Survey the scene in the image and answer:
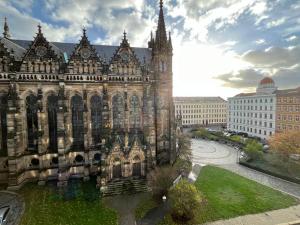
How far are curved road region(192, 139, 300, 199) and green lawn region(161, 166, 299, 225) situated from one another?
2.84 metres

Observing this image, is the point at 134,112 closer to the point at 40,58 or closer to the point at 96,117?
the point at 96,117

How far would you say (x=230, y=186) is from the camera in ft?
94.6

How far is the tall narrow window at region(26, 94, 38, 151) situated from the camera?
2861cm

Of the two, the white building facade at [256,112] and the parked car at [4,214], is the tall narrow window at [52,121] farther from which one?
the white building facade at [256,112]

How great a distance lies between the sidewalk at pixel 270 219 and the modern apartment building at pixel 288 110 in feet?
139

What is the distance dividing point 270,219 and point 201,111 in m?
92.4

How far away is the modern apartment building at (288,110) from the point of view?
177 feet

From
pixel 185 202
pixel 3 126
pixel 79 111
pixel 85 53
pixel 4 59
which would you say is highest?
pixel 85 53

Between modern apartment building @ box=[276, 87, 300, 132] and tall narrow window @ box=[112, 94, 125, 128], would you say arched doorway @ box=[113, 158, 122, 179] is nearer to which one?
tall narrow window @ box=[112, 94, 125, 128]

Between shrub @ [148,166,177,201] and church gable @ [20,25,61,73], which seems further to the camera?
church gable @ [20,25,61,73]

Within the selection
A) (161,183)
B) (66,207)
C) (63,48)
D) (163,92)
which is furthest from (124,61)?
(66,207)

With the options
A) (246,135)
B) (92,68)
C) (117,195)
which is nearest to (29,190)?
(117,195)

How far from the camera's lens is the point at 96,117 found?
31312 millimetres

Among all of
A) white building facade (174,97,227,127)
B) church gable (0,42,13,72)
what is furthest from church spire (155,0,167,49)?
white building facade (174,97,227,127)
